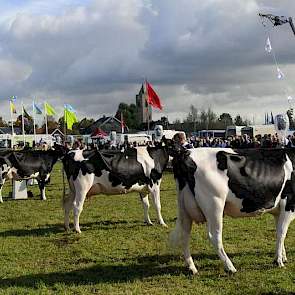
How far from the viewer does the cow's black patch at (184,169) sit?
740 cm

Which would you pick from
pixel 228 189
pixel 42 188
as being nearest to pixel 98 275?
pixel 228 189

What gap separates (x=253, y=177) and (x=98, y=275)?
9.32ft

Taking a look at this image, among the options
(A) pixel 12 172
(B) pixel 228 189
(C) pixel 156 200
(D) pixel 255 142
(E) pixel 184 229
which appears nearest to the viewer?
(B) pixel 228 189

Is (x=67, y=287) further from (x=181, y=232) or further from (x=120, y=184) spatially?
(x=120, y=184)

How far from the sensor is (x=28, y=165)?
60.1ft

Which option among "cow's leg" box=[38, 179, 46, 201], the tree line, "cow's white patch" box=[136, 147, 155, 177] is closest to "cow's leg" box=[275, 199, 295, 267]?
"cow's white patch" box=[136, 147, 155, 177]

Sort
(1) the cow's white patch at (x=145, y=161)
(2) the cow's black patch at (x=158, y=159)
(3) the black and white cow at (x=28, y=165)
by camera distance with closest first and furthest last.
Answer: (1) the cow's white patch at (x=145, y=161) → (2) the cow's black patch at (x=158, y=159) → (3) the black and white cow at (x=28, y=165)

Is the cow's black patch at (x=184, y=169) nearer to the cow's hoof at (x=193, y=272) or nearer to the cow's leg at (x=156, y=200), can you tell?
the cow's hoof at (x=193, y=272)

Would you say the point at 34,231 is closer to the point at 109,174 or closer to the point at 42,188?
the point at 109,174

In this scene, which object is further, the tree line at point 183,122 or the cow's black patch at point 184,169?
the tree line at point 183,122

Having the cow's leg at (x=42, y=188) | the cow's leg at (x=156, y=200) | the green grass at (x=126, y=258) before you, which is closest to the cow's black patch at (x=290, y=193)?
the green grass at (x=126, y=258)

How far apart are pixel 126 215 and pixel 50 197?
6.09m

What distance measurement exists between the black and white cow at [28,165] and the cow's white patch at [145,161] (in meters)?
5.86

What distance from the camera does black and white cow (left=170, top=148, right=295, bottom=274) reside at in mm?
7234
